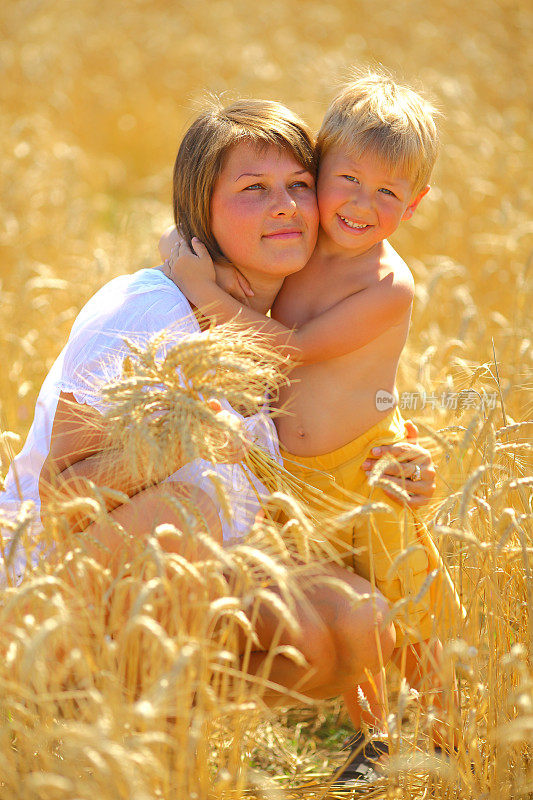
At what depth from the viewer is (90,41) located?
29.5ft

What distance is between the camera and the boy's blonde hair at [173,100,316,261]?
93.4 inches

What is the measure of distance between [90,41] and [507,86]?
4668mm

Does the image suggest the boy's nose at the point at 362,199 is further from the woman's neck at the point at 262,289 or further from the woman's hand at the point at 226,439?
the woman's hand at the point at 226,439

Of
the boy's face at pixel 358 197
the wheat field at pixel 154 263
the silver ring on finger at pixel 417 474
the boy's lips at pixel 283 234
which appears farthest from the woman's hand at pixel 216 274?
the silver ring on finger at pixel 417 474

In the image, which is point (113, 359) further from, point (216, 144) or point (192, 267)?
point (216, 144)

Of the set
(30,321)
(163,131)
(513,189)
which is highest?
(163,131)

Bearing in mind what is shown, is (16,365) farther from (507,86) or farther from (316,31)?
(316,31)

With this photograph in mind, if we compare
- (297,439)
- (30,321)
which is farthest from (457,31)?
(297,439)

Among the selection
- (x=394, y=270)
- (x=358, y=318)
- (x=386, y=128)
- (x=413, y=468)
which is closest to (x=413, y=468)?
(x=413, y=468)

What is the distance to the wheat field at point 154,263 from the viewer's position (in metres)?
1.48

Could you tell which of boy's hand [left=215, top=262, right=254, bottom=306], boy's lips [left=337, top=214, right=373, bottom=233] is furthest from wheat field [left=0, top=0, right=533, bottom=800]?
boy's hand [left=215, top=262, right=254, bottom=306]

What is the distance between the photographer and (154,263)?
4.43 metres

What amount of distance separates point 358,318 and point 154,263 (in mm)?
2263

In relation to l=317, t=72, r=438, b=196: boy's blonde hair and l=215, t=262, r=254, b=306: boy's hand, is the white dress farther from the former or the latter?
l=317, t=72, r=438, b=196: boy's blonde hair
